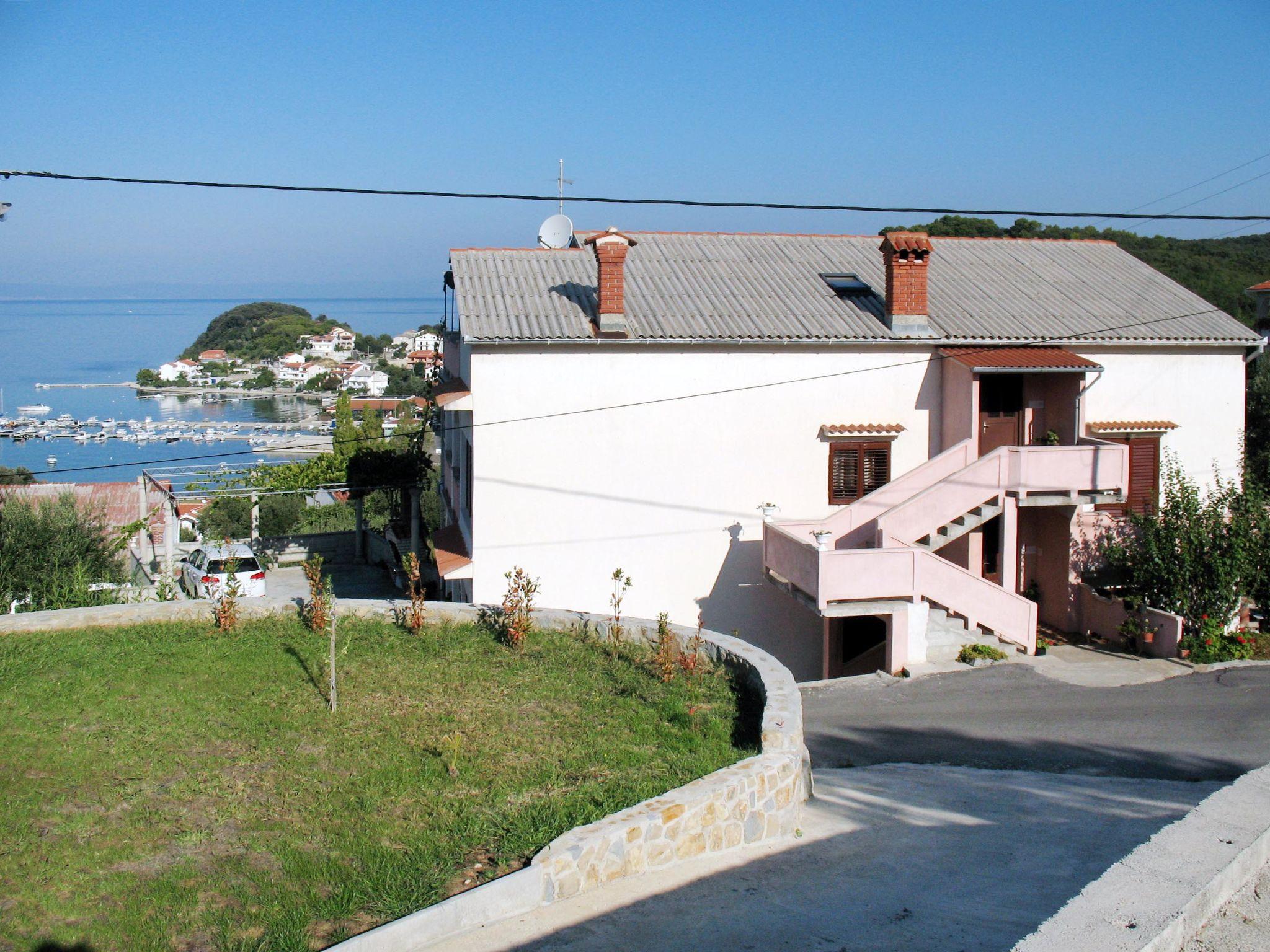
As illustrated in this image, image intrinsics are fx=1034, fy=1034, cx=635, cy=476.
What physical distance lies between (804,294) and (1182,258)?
3616cm

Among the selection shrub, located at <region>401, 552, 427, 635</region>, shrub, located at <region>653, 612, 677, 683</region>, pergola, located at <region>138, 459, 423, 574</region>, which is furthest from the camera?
pergola, located at <region>138, 459, 423, 574</region>

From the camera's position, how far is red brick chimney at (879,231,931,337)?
18094mm

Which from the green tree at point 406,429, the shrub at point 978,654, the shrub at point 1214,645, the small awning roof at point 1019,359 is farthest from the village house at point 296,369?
the shrub at point 1214,645

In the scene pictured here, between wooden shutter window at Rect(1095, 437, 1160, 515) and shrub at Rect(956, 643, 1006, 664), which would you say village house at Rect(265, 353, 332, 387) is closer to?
wooden shutter window at Rect(1095, 437, 1160, 515)

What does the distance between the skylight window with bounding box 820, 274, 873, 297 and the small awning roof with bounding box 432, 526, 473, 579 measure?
842cm

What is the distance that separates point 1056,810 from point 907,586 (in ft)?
21.3

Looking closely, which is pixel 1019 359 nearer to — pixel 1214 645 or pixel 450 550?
pixel 1214 645

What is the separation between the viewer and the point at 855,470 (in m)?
18.2

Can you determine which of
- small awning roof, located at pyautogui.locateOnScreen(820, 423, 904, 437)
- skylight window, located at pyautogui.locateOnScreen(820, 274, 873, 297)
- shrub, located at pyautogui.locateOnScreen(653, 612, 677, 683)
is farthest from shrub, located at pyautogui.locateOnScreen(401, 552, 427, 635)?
skylight window, located at pyautogui.locateOnScreen(820, 274, 873, 297)

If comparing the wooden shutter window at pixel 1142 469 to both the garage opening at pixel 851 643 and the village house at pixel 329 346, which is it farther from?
the village house at pixel 329 346

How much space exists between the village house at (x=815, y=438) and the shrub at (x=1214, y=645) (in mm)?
2228

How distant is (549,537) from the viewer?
56.2 ft

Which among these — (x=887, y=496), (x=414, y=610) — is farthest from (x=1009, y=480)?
(x=414, y=610)

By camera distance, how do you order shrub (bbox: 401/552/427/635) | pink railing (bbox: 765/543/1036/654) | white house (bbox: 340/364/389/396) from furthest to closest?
white house (bbox: 340/364/389/396)
pink railing (bbox: 765/543/1036/654)
shrub (bbox: 401/552/427/635)
